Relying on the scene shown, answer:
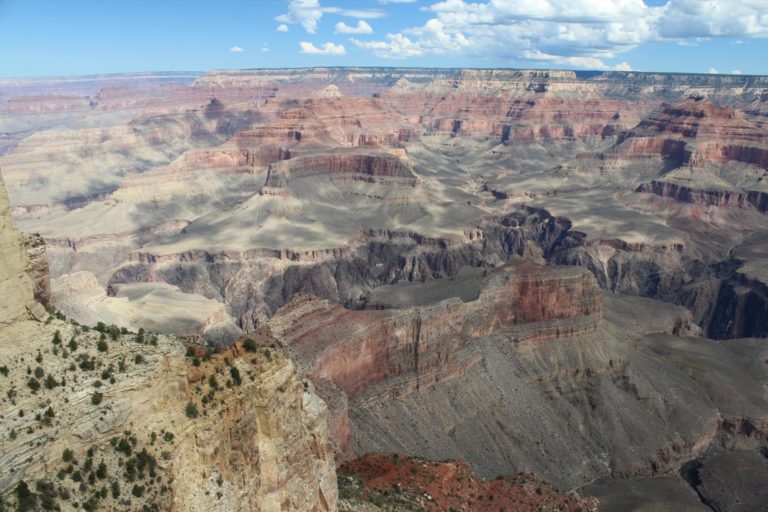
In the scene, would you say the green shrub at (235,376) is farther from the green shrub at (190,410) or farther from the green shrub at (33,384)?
the green shrub at (33,384)

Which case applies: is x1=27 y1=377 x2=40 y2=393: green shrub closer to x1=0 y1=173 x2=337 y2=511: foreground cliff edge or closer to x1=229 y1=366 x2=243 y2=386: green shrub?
x1=0 y1=173 x2=337 y2=511: foreground cliff edge

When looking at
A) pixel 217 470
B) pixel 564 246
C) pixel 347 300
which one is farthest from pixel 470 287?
pixel 564 246

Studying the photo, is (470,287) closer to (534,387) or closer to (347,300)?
(534,387)

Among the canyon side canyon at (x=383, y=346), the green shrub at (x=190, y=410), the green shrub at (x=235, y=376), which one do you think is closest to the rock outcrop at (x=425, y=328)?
the canyon side canyon at (x=383, y=346)

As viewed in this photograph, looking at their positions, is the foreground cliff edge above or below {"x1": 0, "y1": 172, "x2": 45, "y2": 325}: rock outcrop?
below

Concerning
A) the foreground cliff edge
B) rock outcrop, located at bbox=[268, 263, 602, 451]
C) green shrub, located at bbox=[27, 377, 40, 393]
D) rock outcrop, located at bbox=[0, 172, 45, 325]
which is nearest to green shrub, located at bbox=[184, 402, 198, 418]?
the foreground cliff edge

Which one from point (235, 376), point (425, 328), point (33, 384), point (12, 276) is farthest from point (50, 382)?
point (425, 328)
